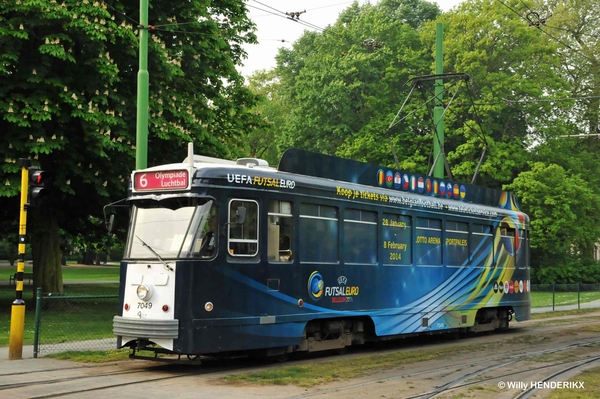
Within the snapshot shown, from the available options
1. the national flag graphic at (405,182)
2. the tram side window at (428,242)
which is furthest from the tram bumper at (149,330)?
the national flag graphic at (405,182)

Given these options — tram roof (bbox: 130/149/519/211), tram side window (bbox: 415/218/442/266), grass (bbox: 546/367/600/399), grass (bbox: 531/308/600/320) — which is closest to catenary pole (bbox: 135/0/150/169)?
tram roof (bbox: 130/149/519/211)

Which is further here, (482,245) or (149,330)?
(482,245)

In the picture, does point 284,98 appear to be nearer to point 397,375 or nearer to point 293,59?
point 293,59

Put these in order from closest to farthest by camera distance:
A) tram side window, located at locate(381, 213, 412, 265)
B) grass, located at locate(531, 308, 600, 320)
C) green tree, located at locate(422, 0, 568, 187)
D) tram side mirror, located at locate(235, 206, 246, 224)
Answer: tram side mirror, located at locate(235, 206, 246, 224) < tram side window, located at locate(381, 213, 412, 265) < grass, located at locate(531, 308, 600, 320) < green tree, located at locate(422, 0, 568, 187)

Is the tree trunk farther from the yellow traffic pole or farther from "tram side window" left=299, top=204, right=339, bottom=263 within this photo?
"tram side window" left=299, top=204, right=339, bottom=263

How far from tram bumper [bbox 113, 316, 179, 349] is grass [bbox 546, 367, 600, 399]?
17.3 ft

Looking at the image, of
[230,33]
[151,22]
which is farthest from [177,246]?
[230,33]

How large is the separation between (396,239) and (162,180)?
5584mm

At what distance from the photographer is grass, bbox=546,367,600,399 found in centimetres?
1033

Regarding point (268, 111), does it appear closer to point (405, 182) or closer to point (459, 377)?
point (405, 182)

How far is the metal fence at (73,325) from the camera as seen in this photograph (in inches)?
574

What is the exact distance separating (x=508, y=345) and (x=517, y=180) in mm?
27240

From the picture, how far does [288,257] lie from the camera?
13.5m

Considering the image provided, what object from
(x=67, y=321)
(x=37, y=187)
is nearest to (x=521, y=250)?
(x=67, y=321)
